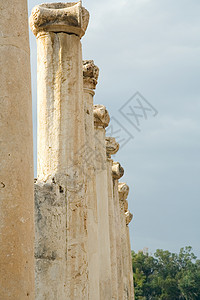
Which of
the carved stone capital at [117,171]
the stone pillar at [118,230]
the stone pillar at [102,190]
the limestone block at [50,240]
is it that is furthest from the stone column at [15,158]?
the carved stone capital at [117,171]

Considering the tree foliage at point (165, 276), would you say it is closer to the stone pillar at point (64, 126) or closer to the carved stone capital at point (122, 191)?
the carved stone capital at point (122, 191)

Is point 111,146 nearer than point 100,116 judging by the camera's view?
No

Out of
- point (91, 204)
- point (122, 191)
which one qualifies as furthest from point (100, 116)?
point (122, 191)

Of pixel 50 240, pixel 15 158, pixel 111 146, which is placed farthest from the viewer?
pixel 111 146

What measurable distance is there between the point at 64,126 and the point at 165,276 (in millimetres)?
86769

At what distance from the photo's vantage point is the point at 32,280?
8422mm

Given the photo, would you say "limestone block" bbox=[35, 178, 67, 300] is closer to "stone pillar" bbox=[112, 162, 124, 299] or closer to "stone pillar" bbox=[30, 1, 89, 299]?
"stone pillar" bbox=[30, 1, 89, 299]

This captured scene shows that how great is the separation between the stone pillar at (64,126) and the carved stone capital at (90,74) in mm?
3305

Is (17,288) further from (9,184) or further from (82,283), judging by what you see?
(82,283)

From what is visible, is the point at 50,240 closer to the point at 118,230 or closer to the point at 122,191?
the point at 118,230

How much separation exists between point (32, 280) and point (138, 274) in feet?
281

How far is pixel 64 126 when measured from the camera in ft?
42.9

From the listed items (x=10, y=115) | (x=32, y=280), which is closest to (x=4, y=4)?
(x=10, y=115)

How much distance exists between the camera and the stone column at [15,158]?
26.3 feet
